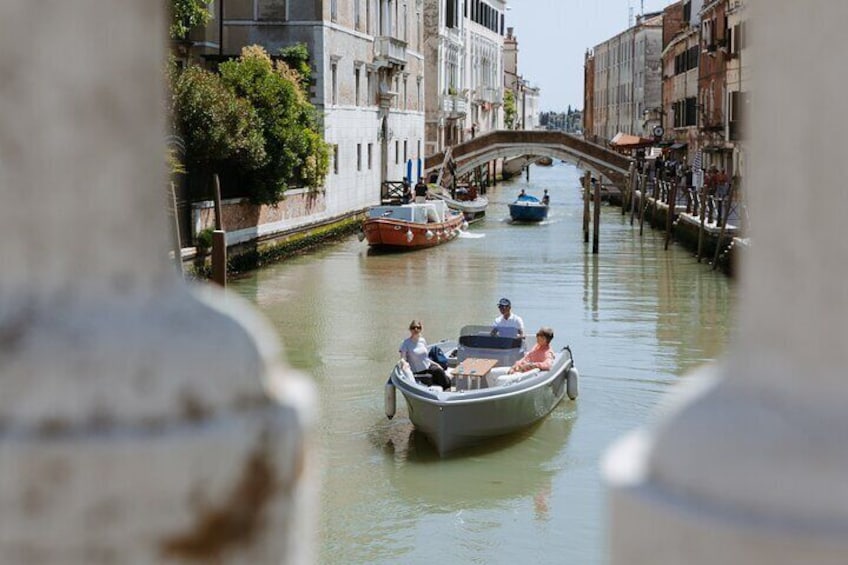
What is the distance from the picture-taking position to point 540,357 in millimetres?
11648

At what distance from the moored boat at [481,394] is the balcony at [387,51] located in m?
20.5

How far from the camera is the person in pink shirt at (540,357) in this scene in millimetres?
11477

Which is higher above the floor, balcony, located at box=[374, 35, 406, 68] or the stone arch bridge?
balcony, located at box=[374, 35, 406, 68]

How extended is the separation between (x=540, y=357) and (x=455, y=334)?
401cm

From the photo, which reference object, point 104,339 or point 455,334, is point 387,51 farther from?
point 104,339

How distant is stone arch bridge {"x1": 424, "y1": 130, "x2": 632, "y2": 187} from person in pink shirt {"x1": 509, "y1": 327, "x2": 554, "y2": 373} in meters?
27.7

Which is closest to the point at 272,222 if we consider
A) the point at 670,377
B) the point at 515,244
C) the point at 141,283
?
the point at 515,244

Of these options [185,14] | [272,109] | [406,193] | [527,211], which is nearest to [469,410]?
[185,14]

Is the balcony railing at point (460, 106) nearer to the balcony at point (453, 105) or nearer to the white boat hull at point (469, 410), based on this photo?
the balcony at point (453, 105)

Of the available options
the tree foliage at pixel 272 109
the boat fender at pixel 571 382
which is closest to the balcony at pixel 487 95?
the tree foliage at pixel 272 109

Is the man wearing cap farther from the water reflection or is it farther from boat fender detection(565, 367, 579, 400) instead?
the water reflection

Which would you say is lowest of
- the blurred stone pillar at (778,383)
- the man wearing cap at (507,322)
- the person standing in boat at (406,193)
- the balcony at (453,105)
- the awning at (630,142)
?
Answer: the man wearing cap at (507,322)

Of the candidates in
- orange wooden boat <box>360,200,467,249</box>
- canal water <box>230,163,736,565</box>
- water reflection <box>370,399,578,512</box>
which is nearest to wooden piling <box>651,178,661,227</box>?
canal water <box>230,163,736,565</box>

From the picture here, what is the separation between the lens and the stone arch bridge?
39.7 metres
